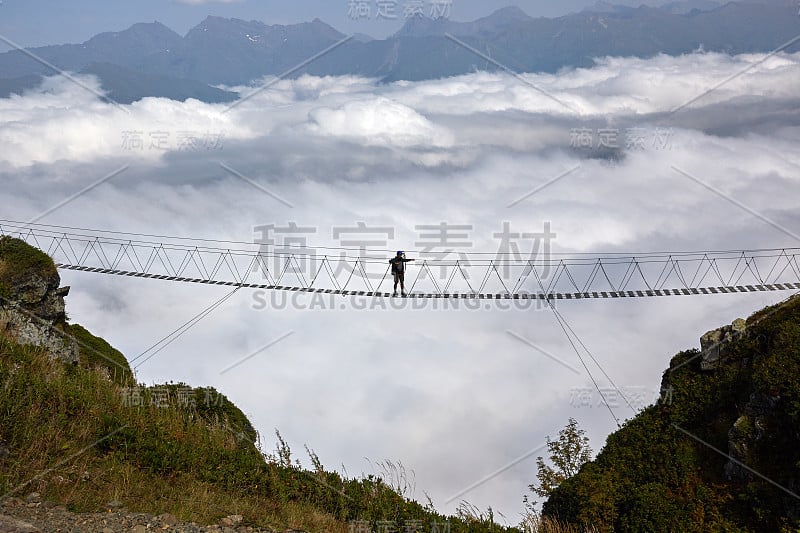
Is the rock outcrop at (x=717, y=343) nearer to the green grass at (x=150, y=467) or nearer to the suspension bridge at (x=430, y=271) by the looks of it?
the suspension bridge at (x=430, y=271)

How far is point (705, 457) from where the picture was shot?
11.7 meters

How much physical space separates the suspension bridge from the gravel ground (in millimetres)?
10077

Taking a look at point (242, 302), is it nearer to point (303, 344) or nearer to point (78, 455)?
point (303, 344)

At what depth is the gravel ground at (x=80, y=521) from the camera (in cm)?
540

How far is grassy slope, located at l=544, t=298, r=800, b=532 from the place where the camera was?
1009cm

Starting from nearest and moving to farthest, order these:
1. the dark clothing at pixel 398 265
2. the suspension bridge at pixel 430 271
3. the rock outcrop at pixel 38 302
A: the rock outcrop at pixel 38 302 → the dark clothing at pixel 398 265 → the suspension bridge at pixel 430 271

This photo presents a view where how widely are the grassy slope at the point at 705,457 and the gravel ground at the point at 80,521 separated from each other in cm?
728

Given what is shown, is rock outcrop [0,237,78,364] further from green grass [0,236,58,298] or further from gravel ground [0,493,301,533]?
gravel ground [0,493,301,533]

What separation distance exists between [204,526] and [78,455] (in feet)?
5.62

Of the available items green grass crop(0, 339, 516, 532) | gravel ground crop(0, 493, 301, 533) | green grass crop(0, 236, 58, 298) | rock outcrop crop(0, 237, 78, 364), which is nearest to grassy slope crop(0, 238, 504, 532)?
green grass crop(0, 339, 516, 532)

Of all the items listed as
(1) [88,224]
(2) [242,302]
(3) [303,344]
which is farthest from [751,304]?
(1) [88,224]

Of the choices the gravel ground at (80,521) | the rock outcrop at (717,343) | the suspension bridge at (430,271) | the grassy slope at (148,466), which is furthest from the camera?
the suspension bridge at (430,271)

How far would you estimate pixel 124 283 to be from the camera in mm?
154500

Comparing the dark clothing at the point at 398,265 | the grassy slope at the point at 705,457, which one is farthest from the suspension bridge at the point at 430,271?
the grassy slope at the point at 705,457
